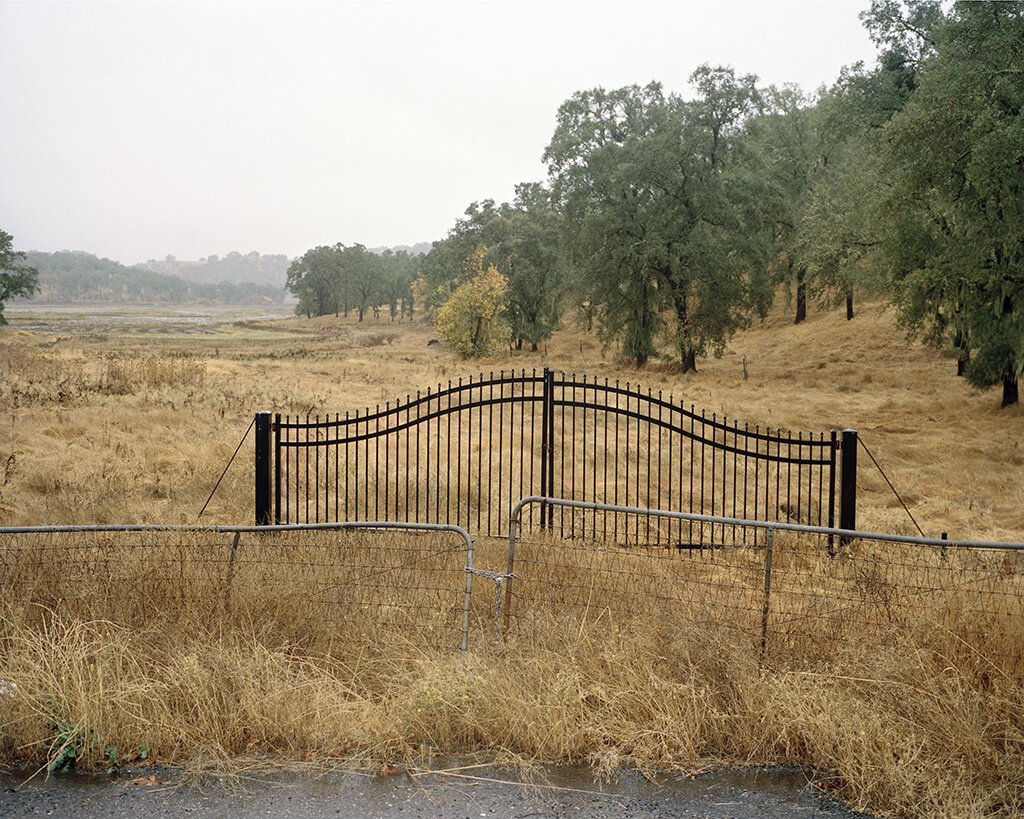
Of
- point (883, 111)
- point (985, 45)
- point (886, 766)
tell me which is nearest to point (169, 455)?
point (886, 766)

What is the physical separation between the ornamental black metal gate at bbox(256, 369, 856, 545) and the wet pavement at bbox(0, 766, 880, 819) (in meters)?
3.38

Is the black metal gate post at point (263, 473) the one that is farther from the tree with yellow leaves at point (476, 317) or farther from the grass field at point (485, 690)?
the tree with yellow leaves at point (476, 317)

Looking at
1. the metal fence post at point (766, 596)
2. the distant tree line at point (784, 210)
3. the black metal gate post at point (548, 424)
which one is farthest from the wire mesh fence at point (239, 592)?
the distant tree line at point (784, 210)

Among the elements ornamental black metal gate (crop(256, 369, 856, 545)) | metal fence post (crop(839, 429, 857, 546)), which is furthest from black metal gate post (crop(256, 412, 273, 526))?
metal fence post (crop(839, 429, 857, 546))

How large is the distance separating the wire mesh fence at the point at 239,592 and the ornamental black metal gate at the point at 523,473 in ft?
6.20

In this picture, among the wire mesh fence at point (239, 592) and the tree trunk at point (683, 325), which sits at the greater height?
the tree trunk at point (683, 325)

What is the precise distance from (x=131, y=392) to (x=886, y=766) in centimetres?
1976

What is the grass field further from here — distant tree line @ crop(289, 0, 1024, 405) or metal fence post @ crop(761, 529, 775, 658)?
distant tree line @ crop(289, 0, 1024, 405)

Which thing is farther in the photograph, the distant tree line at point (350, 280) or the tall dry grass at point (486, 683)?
the distant tree line at point (350, 280)

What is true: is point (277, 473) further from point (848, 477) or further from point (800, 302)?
point (800, 302)

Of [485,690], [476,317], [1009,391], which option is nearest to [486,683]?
[485,690]

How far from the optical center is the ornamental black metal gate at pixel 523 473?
807cm

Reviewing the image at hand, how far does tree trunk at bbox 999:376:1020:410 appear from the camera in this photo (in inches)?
784

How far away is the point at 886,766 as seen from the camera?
3746mm
